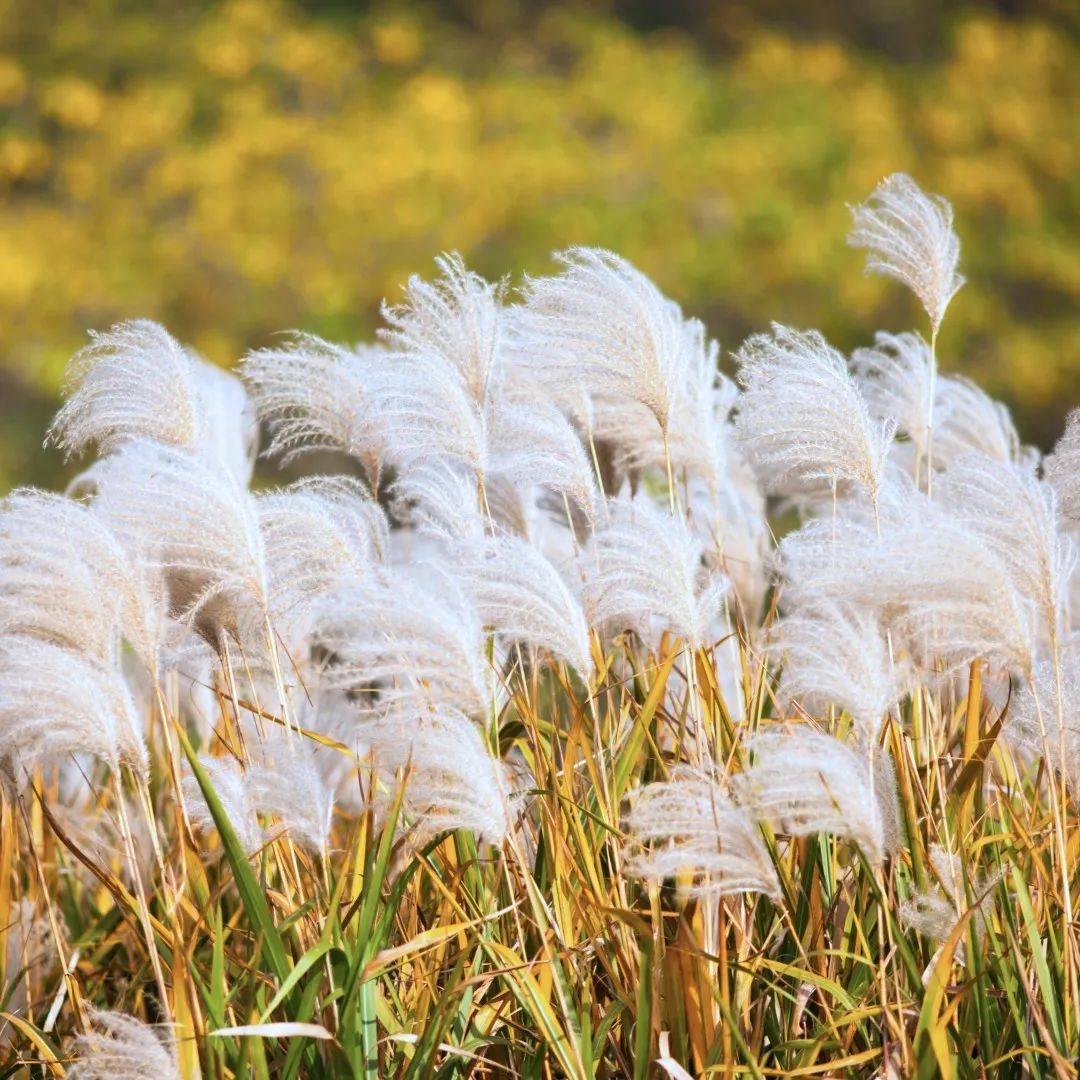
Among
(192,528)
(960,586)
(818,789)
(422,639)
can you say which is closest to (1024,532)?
(960,586)

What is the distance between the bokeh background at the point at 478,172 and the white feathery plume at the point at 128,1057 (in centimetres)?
776

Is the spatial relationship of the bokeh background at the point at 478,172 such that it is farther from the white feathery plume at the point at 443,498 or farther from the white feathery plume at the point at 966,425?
the white feathery plume at the point at 443,498

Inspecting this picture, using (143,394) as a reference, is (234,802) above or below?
below

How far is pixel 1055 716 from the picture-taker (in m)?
1.74

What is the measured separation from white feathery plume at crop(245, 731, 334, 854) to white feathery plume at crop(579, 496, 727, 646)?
0.41 meters

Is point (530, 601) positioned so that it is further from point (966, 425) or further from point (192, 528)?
point (966, 425)

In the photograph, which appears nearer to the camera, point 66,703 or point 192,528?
point 66,703

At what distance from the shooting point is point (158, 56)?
A: 10.2 m

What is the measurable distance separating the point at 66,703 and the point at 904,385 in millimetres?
1554

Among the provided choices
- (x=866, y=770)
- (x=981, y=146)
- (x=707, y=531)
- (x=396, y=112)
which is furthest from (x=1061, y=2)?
(x=866, y=770)

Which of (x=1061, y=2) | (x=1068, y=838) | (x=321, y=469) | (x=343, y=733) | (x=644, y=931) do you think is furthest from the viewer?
(x=1061, y=2)

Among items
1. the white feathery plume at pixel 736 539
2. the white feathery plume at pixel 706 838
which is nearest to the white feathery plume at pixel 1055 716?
the white feathery plume at pixel 706 838

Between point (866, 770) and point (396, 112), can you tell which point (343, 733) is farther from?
point (396, 112)

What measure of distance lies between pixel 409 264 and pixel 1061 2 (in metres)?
5.66
